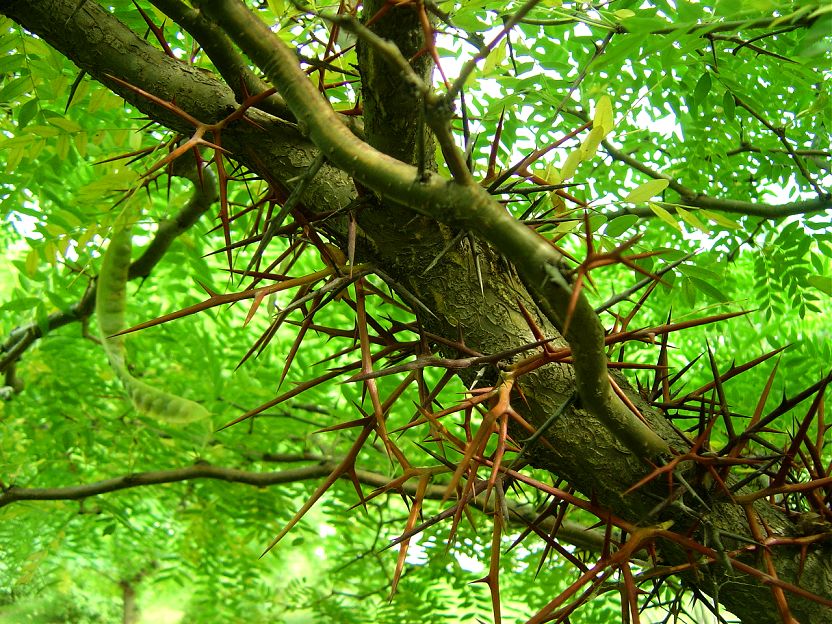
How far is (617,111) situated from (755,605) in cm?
101

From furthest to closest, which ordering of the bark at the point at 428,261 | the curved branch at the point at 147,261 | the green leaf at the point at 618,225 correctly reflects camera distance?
the curved branch at the point at 147,261 → the green leaf at the point at 618,225 → the bark at the point at 428,261

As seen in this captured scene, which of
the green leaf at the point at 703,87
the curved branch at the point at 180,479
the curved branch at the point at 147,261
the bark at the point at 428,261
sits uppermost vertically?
the curved branch at the point at 147,261

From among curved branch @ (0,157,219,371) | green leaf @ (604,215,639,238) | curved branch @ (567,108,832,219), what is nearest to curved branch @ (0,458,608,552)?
curved branch @ (0,157,219,371)

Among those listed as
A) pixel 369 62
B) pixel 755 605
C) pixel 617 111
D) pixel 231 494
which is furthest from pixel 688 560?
pixel 231 494

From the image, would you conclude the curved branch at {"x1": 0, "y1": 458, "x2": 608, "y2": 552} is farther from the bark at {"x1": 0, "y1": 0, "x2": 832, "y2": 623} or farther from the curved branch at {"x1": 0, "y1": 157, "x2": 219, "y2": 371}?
the bark at {"x1": 0, "y1": 0, "x2": 832, "y2": 623}

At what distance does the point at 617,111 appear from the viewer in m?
1.50

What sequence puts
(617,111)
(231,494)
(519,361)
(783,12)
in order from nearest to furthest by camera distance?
(519,361) < (783,12) < (617,111) < (231,494)

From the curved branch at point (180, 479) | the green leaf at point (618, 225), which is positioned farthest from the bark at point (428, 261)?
the curved branch at point (180, 479)

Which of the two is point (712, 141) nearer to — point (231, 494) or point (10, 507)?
point (231, 494)

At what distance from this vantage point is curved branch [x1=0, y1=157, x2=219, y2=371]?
5.05 feet

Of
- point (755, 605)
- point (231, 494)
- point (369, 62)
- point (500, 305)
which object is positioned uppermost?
point (231, 494)

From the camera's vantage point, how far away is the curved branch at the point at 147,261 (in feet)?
5.05

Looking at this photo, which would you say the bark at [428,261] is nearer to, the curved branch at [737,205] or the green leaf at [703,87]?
the green leaf at [703,87]

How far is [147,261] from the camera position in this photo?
178 centimetres
